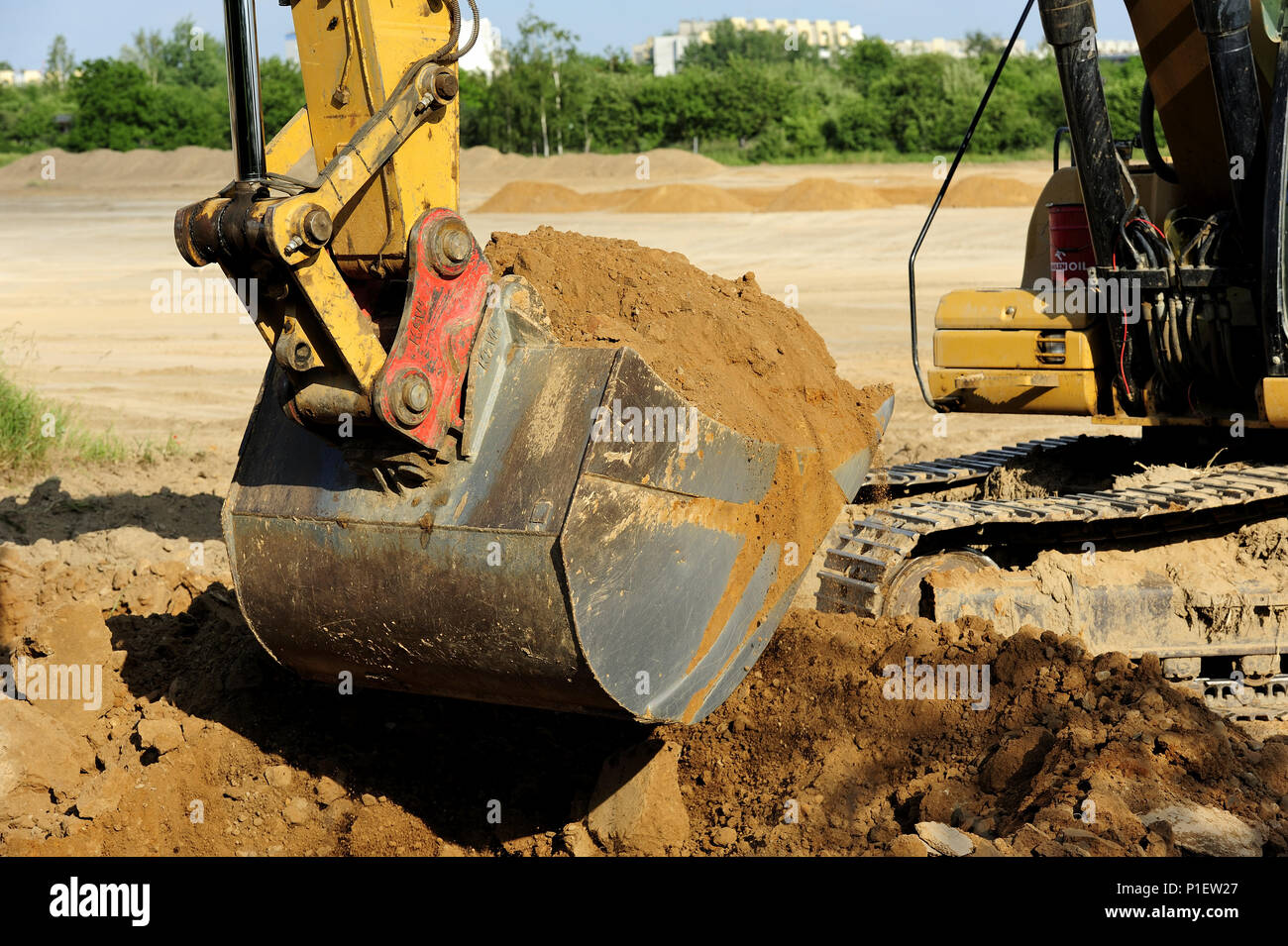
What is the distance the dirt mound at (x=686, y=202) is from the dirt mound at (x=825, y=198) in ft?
2.61

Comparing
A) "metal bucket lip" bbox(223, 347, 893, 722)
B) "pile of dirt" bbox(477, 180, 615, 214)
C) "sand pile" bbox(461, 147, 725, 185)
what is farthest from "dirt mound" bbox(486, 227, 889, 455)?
"sand pile" bbox(461, 147, 725, 185)

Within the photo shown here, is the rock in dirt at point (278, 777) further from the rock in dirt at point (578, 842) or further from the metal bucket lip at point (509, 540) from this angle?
the rock in dirt at point (578, 842)

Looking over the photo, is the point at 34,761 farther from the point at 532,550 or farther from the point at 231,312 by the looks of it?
the point at 231,312

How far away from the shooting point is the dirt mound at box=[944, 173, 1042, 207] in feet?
88.3

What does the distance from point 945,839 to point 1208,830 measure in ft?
2.24

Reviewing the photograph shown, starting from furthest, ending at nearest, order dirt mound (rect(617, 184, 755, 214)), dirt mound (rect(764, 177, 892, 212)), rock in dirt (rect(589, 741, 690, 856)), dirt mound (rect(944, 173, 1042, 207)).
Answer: dirt mound (rect(617, 184, 755, 214))
dirt mound (rect(764, 177, 892, 212))
dirt mound (rect(944, 173, 1042, 207))
rock in dirt (rect(589, 741, 690, 856))

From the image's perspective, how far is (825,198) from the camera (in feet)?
91.2

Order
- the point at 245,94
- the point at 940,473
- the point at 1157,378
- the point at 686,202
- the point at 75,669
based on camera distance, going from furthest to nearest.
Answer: the point at 686,202 < the point at 940,473 < the point at 1157,378 < the point at 75,669 < the point at 245,94

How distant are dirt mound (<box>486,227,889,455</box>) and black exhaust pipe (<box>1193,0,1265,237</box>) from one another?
1888mm

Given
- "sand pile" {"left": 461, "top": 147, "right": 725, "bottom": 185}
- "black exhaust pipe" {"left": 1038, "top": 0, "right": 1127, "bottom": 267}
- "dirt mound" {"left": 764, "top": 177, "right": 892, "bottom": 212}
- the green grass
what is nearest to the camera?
"black exhaust pipe" {"left": 1038, "top": 0, "right": 1127, "bottom": 267}

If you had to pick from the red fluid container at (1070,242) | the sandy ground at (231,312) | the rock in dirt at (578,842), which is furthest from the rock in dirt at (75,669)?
the sandy ground at (231,312)

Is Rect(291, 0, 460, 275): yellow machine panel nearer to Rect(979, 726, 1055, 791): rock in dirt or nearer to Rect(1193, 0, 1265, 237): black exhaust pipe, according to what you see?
Rect(979, 726, 1055, 791): rock in dirt

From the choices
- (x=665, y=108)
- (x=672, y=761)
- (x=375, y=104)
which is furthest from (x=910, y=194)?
(x=375, y=104)
